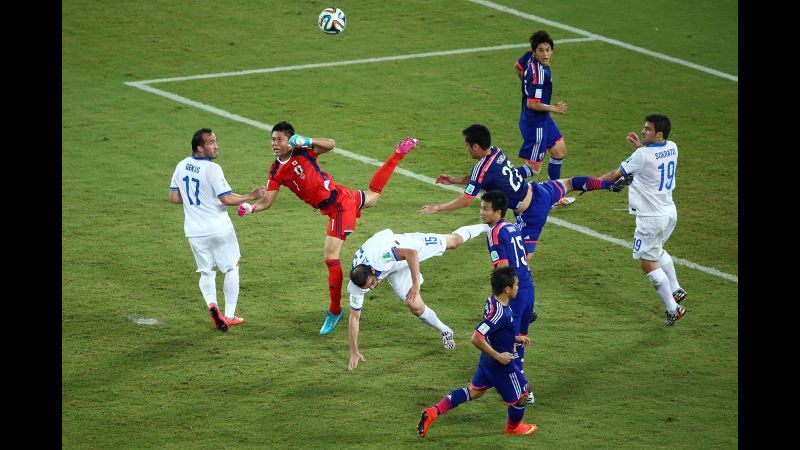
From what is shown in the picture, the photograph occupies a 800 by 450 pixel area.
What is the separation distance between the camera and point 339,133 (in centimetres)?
1900

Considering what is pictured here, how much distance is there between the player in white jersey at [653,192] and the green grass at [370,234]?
2.00ft

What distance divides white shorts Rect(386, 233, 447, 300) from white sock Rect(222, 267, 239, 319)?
1.77 meters

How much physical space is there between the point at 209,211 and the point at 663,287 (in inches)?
203

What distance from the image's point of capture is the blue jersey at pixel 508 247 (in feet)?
35.3

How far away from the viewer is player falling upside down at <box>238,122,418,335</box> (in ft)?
40.0

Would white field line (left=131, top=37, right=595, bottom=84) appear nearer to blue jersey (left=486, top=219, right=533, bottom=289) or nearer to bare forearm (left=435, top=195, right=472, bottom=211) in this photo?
bare forearm (left=435, top=195, right=472, bottom=211)

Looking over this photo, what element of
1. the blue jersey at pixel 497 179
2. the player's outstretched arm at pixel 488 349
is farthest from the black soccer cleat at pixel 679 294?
the player's outstretched arm at pixel 488 349

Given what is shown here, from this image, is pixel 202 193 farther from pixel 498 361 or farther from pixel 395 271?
pixel 498 361

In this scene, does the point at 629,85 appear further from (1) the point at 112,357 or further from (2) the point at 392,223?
(1) the point at 112,357

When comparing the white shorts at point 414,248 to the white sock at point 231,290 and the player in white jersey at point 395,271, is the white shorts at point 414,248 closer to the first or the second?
the player in white jersey at point 395,271

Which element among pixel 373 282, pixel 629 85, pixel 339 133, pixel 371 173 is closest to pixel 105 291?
pixel 373 282

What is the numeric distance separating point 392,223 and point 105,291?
412 cm

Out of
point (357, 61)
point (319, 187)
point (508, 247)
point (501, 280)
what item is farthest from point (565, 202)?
point (357, 61)

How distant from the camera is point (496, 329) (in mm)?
9758
